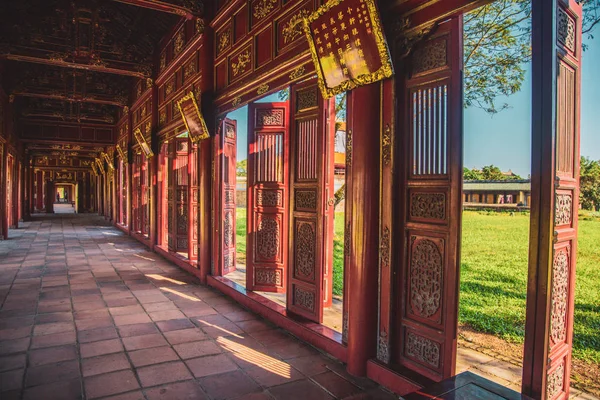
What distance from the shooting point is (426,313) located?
2301 millimetres

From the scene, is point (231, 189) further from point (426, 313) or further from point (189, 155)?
point (426, 313)

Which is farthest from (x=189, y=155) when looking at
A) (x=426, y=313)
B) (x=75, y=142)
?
(x=75, y=142)

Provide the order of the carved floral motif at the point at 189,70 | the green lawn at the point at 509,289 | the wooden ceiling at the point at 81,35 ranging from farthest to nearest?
the wooden ceiling at the point at 81,35 < the carved floral motif at the point at 189,70 < the green lawn at the point at 509,289

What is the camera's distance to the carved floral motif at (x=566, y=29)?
182cm

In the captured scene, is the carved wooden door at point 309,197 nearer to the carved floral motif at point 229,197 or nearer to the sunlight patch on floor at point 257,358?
the sunlight patch on floor at point 257,358

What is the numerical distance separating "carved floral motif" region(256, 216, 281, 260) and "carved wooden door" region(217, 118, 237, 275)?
80 centimetres

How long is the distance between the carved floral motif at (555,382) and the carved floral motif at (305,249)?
1942 mm

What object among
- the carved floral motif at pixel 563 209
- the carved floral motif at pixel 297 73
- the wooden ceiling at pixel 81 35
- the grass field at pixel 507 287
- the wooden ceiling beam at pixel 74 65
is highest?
the wooden ceiling at pixel 81 35

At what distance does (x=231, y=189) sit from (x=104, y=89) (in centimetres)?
713

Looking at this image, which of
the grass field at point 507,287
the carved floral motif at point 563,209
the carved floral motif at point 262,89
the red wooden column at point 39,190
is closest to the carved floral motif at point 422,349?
the carved floral motif at point 563,209

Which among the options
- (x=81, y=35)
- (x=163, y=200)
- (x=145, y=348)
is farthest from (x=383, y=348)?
(x=81, y=35)

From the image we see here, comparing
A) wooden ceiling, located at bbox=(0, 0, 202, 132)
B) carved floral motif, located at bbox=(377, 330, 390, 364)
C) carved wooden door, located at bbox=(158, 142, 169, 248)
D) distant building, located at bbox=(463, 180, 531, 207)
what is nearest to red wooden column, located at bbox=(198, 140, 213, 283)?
wooden ceiling, located at bbox=(0, 0, 202, 132)

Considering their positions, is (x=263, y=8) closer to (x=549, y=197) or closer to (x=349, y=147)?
(x=349, y=147)

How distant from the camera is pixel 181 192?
7027mm
